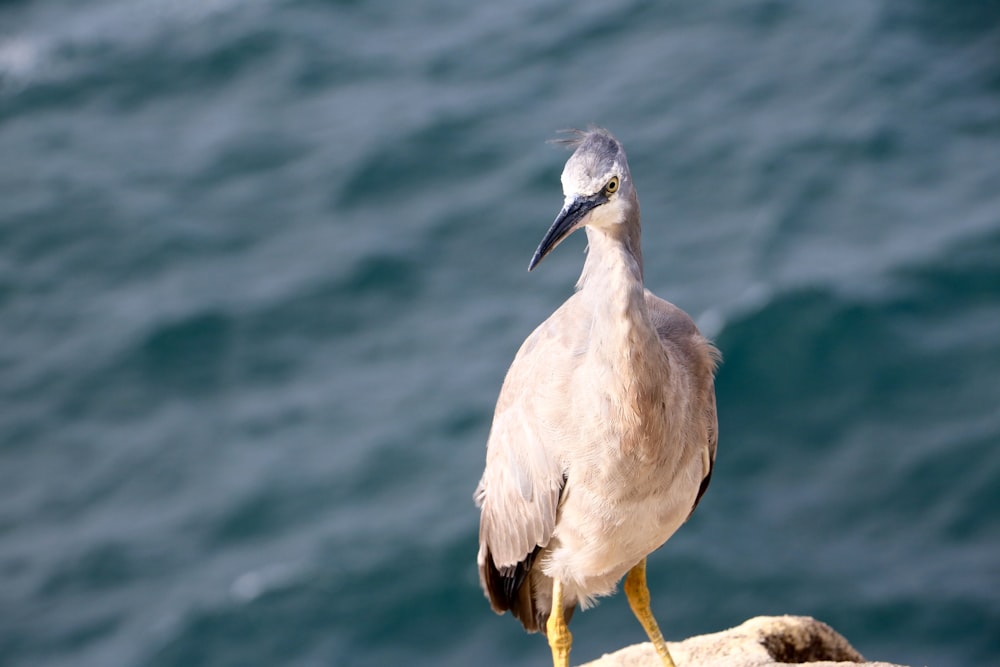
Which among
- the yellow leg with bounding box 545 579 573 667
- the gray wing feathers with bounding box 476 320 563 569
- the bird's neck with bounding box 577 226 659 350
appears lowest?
the yellow leg with bounding box 545 579 573 667

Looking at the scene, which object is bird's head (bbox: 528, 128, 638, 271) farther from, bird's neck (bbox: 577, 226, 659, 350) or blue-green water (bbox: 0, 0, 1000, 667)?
blue-green water (bbox: 0, 0, 1000, 667)

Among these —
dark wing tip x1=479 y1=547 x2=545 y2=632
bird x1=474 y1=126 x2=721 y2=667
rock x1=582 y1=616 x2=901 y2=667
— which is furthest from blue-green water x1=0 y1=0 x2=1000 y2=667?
bird x1=474 y1=126 x2=721 y2=667

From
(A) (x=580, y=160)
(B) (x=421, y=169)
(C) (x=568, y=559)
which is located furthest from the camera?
(B) (x=421, y=169)

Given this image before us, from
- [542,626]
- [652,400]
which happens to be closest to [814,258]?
[542,626]

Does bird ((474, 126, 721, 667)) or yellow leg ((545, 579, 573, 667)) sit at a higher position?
bird ((474, 126, 721, 667))

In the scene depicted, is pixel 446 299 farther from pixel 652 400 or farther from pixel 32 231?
pixel 652 400

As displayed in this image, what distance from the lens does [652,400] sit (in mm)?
7090

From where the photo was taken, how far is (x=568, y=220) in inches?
261

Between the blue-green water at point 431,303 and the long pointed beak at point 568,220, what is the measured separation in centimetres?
1133

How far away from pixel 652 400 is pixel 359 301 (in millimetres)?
14201

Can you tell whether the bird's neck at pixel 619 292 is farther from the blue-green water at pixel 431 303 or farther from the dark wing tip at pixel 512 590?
the blue-green water at pixel 431 303

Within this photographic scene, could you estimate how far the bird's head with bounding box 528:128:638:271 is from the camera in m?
6.62

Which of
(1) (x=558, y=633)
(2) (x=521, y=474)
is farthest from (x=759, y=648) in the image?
(2) (x=521, y=474)

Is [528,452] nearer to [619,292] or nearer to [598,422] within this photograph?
[598,422]
